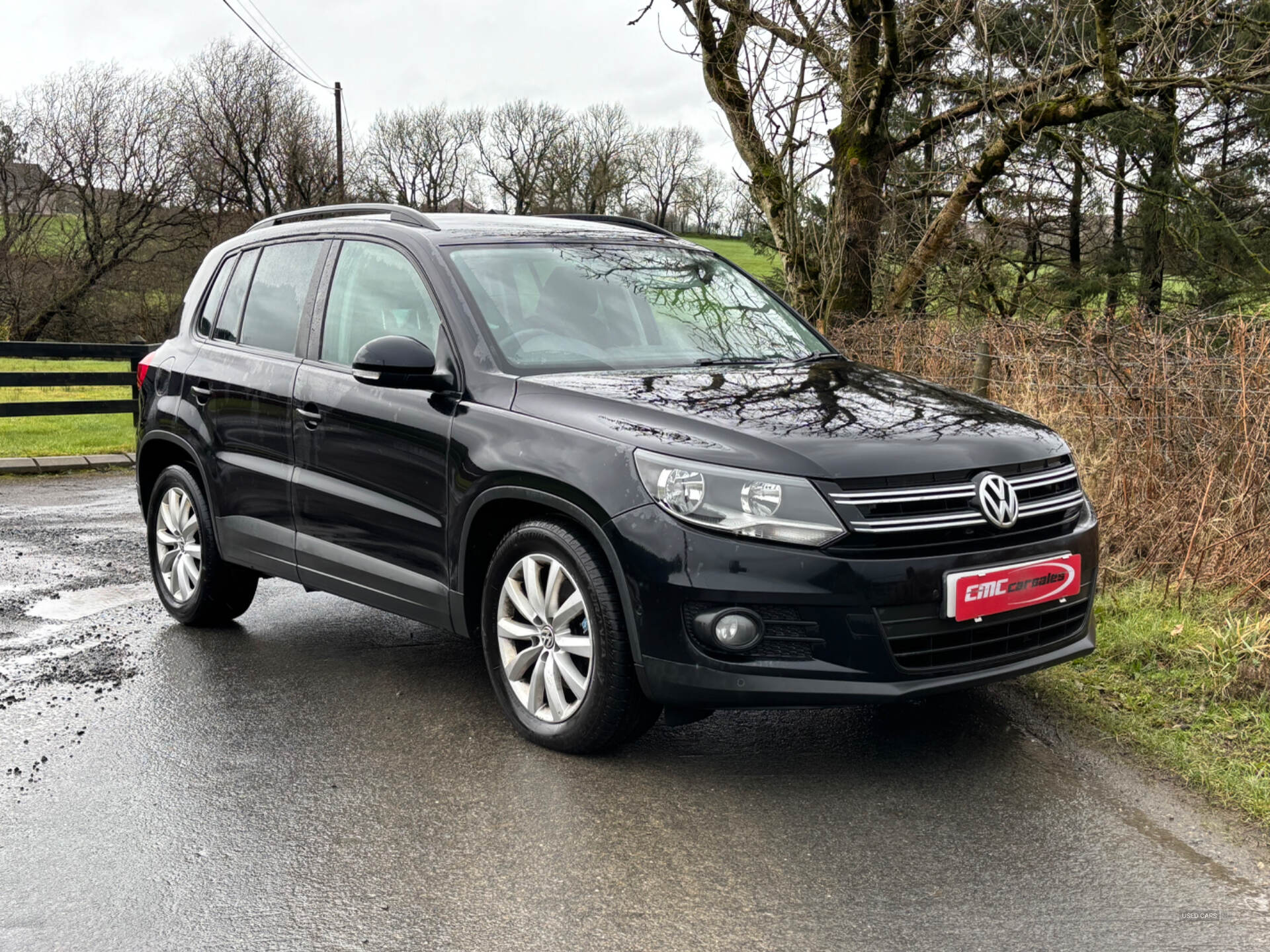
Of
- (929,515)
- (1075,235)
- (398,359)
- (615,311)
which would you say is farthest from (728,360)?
(1075,235)

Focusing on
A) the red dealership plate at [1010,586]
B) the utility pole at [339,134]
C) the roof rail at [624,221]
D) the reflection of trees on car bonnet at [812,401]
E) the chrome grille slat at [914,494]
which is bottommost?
the red dealership plate at [1010,586]

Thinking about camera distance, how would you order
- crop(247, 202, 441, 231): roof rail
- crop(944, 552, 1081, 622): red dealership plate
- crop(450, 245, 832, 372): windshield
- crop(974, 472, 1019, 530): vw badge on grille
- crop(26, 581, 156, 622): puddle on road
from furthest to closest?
crop(26, 581, 156, 622): puddle on road → crop(247, 202, 441, 231): roof rail → crop(450, 245, 832, 372): windshield → crop(974, 472, 1019, 530): vw badge on grille → crop(944, 552, 1081, 622): red dealership plate

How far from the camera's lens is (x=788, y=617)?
3.80 m

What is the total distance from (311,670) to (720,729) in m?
1.96

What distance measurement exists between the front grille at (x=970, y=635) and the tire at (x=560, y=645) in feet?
2.79

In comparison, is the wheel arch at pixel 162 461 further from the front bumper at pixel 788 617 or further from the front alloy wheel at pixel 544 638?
the front bumper at pixel 788 617

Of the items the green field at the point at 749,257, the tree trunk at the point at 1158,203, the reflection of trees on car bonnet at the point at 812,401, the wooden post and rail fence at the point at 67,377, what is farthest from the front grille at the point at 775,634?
the green field at the point at 749,257

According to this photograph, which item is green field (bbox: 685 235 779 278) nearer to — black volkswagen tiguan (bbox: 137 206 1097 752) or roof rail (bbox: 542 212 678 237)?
roof rail (bbox: 542 212 678 237)

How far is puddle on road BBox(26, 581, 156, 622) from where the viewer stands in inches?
261

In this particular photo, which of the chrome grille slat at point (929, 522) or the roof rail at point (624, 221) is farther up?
the roof rail at point (624, 221)

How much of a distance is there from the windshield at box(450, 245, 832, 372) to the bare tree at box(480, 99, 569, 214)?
5075 cm

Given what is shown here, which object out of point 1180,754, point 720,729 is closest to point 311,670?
point 720,729

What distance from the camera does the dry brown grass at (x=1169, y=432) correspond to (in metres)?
5.77

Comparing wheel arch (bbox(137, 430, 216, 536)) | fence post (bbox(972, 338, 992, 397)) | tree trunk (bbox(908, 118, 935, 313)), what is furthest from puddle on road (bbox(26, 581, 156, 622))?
tree trunk (bbox(908, 118, 935, 313))
